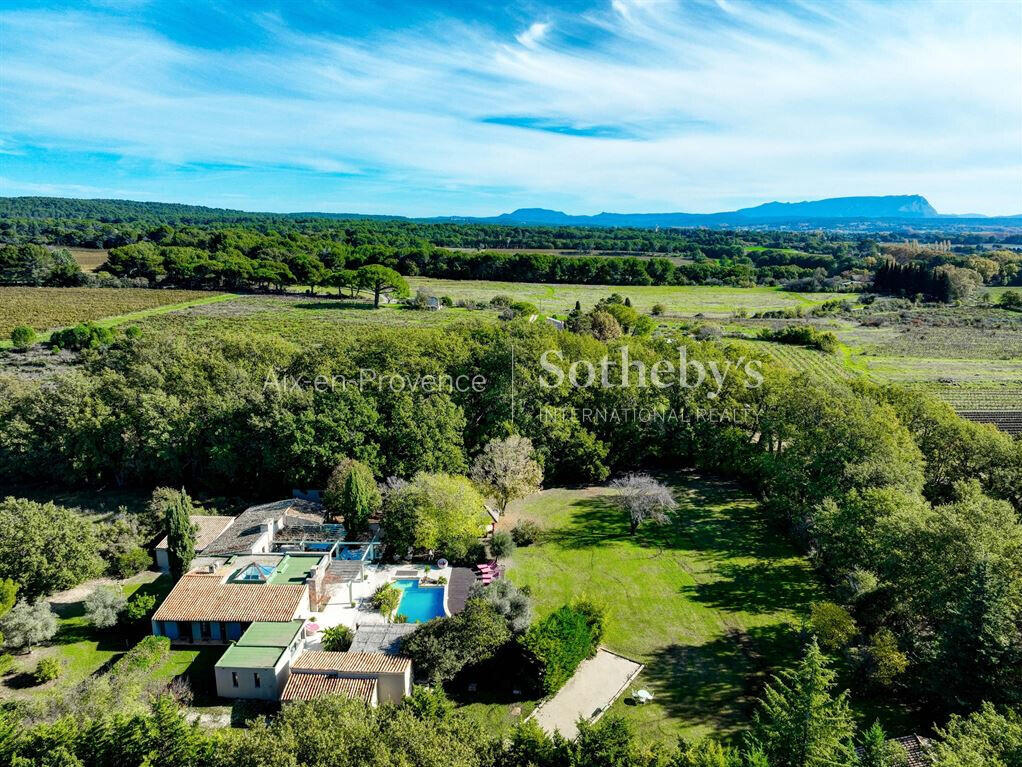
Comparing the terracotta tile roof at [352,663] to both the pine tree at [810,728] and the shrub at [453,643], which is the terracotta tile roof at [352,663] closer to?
the shrub at [453,643]

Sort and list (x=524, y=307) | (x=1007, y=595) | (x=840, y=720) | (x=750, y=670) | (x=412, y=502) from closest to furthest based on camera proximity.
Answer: (x=840, y=720), (x=1007, y=595), (x=750, y=670), (x=412, y=502), (x=524, y=307)

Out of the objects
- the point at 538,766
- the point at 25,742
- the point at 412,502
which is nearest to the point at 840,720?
the point at 538,766

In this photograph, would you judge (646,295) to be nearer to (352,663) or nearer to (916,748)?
(916,748)

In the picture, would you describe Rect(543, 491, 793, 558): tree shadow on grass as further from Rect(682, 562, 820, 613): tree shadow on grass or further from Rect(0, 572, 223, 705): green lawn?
Rect(0, 572, 223, 705): green lawn

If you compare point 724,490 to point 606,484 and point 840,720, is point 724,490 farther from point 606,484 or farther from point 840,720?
point 840,720

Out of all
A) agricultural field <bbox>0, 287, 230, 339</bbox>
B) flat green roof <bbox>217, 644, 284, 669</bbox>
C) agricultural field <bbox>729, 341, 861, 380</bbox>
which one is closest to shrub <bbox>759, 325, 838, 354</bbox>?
agricultural field <bbox>729, 341, 861, 380</bbox>

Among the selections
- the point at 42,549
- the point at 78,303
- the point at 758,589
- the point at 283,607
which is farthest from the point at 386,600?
the point at 78,303
